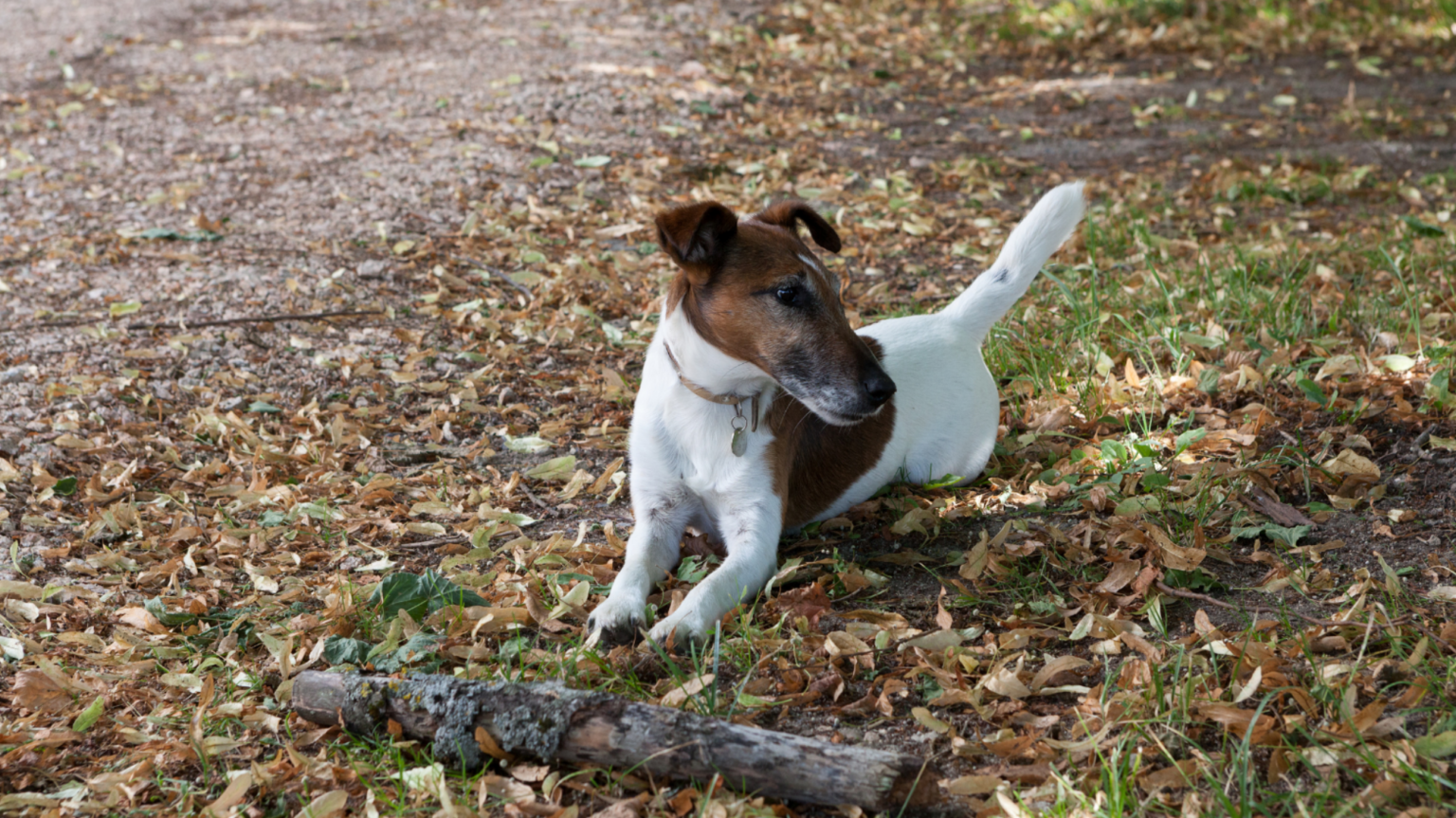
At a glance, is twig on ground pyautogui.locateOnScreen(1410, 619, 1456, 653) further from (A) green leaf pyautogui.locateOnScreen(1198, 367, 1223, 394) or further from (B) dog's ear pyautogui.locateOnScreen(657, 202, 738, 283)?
(B) dog's ear pyautogui.locateOnScreen(657, 202, 738, 283)

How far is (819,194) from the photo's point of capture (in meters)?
7.49

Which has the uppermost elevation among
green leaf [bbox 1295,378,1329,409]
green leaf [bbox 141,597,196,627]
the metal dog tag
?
the metal dog tag

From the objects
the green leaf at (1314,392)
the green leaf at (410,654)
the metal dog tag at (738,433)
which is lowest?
the green leaf at (410,654)

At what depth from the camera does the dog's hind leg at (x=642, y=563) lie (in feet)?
10.2

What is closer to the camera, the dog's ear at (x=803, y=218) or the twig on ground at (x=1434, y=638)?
the twig on ground at (x=1434, y=638)

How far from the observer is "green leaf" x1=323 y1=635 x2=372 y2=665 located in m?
3.01

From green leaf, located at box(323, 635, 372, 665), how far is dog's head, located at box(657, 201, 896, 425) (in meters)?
1.33

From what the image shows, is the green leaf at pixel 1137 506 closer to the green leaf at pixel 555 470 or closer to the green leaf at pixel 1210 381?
the green leaf at pixel 1210 381

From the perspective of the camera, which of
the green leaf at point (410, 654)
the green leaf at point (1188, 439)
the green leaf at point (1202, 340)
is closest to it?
the green leaf at point (410, 654)

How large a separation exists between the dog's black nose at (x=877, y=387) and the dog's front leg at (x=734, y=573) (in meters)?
0.50

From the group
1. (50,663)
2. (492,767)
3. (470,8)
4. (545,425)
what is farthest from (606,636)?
(470,8)

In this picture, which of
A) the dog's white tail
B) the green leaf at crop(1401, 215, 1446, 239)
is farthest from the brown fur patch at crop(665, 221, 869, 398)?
the green leaf at crop(1401, 215, 1446, 239)

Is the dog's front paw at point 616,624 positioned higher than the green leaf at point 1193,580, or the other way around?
the green leaf at point 1193,580

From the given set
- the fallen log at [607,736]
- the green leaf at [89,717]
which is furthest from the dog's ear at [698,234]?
the green leaf at [89,717]
